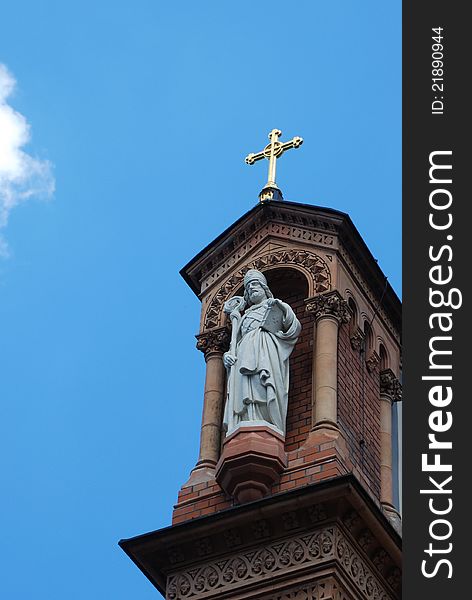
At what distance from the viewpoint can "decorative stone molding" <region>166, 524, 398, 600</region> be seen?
18.7 m

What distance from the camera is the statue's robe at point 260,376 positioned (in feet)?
68.3

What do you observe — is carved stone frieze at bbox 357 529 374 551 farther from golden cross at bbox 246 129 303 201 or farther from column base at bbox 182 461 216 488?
golden cross at bbox 246 129 303 201

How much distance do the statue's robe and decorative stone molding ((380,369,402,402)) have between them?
2.26m

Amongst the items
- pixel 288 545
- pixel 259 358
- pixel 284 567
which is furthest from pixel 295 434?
pixel 284 567

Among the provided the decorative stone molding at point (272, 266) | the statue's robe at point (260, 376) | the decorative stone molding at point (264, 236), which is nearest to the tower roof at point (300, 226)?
the decorative stone molding at point (264, 236)

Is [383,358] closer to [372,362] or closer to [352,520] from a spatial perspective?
[372,362]

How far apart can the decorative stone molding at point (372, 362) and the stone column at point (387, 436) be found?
1.06 feet

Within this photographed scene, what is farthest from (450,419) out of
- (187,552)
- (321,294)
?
(321,294)

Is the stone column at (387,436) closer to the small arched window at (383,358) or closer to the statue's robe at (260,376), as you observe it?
the small arched window at (383,358)

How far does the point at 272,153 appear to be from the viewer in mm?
25094

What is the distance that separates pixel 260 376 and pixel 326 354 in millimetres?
1123

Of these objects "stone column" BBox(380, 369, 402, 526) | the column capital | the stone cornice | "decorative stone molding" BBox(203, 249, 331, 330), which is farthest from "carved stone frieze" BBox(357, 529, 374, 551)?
"decorative stone molding" BBox(203, 249, 331, 330)

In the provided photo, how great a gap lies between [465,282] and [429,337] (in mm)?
821

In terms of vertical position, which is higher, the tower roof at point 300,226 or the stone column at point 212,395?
the tower roof at point 300,226
